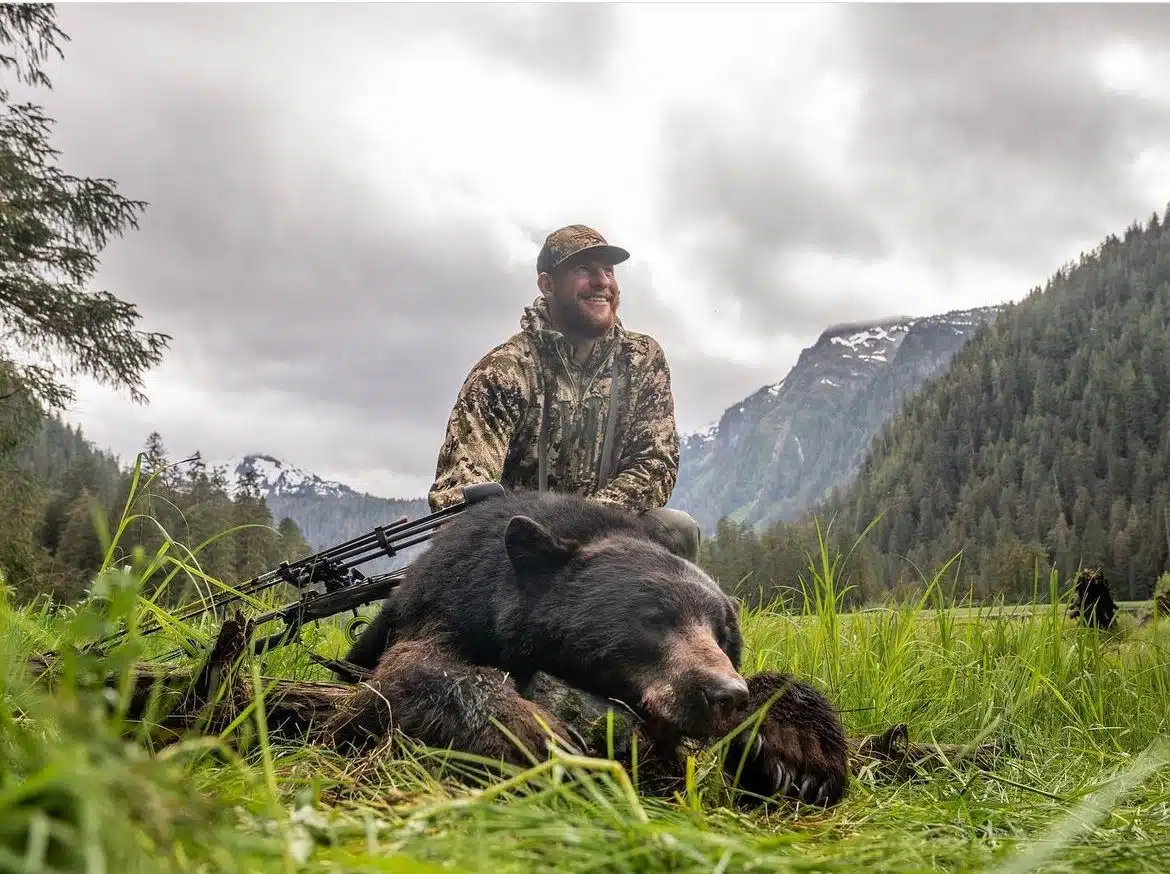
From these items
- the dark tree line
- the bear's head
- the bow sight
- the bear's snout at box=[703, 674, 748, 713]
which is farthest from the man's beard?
the dark tree line

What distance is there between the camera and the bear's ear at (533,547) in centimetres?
294

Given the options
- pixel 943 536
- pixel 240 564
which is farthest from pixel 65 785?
pixel 943 536

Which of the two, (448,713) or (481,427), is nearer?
(448,713)

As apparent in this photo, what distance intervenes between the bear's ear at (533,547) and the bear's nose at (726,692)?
77 cm

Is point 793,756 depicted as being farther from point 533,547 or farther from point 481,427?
point 481,427

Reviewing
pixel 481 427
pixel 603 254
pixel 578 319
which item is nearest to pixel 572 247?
pixel 603 254

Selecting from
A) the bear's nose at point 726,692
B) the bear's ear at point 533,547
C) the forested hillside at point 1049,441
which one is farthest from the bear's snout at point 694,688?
the forested hillside at point 1049,441

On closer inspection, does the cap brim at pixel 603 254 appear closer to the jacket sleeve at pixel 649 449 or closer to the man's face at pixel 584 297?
the man's face at pixel 584 297

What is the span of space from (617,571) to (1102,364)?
16731cm

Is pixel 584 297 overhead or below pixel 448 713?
overhead

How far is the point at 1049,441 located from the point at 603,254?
487 feet

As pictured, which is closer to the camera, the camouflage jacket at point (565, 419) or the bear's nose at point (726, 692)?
the bear's nose at point (726, 692)

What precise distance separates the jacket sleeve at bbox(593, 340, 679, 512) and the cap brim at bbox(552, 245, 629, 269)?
29.2 inches

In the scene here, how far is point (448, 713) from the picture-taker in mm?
2498
